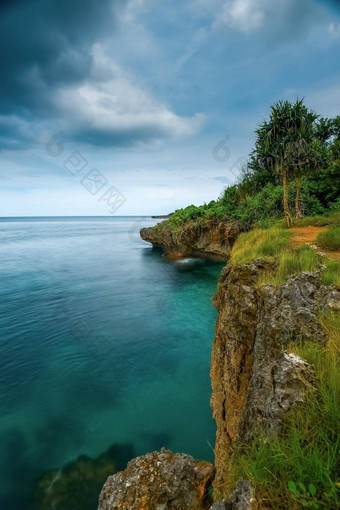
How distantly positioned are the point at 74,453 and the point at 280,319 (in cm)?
801

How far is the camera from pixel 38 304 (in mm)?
19734

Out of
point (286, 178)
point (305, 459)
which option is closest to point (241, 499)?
point (305, 459)

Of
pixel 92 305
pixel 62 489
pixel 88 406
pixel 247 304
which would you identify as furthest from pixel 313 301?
pixel 92 305

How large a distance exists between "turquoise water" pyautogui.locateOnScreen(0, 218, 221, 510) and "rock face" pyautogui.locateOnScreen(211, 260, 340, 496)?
316 cm

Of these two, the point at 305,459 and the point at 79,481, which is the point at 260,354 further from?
the point at 79,481

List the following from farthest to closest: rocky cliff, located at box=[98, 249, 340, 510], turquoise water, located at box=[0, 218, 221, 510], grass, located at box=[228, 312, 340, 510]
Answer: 1. turquoise water, located at box=[0, 218, 221, 510]
2. rocky cliff, located at box=[98, 249, 340, 510]
3. grass, located at box=[228, 312, 340, 510]

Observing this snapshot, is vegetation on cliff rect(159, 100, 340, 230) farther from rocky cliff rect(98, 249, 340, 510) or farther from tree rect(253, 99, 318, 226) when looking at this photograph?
rocky cliff rect(98, 249, 340, 510)

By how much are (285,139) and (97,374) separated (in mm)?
17934

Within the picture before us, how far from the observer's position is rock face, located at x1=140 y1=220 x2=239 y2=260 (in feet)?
101

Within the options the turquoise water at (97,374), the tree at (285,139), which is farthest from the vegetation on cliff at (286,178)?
the turquoise water at (97,374)

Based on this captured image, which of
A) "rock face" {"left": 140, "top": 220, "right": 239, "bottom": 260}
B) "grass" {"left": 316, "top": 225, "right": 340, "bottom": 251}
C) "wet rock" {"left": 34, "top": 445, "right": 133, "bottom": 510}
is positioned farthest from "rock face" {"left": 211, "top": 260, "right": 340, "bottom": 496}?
"rock face" {"left": 140, "top": 220, "right": 239, "bottom": 260}

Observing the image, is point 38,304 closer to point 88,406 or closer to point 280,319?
point 88,406

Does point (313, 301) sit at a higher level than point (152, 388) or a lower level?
higher

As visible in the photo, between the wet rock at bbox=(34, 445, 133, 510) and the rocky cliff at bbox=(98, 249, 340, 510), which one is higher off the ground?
the rocky cliff at bbox=(98, 249, 340, 510)
